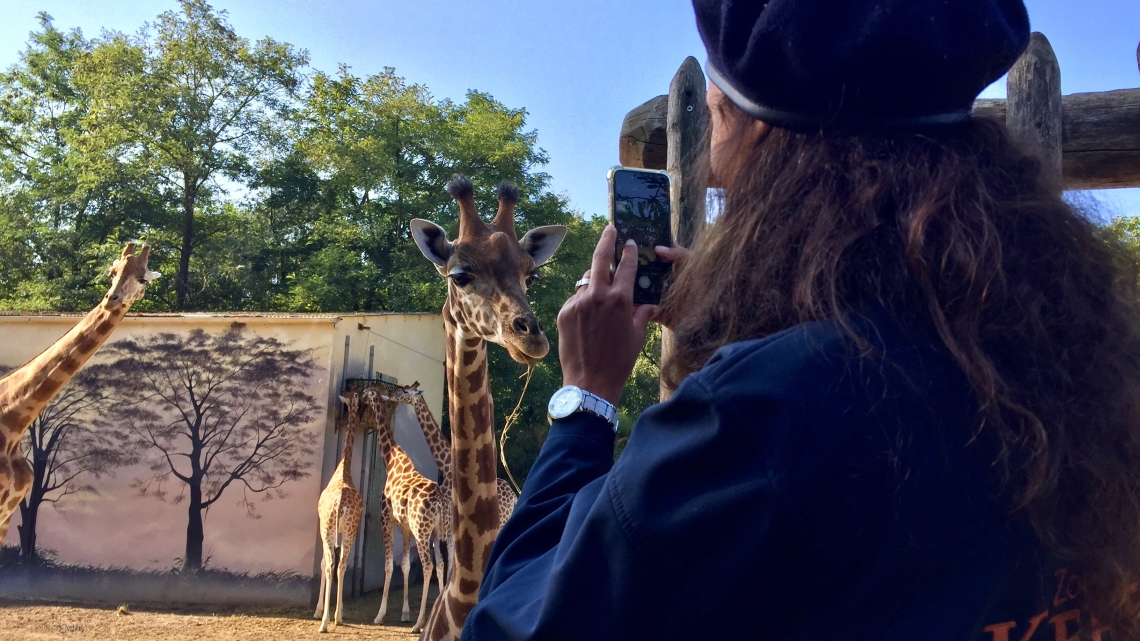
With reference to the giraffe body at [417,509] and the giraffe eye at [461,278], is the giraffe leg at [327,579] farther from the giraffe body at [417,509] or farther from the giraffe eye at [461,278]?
the giraffe eye at [461,278]

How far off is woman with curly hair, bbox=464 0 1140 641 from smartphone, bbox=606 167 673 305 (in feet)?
1.41

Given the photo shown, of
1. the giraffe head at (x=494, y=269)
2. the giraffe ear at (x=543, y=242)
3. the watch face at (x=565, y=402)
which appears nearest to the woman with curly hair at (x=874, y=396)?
the watch face at (x=565, y=402)

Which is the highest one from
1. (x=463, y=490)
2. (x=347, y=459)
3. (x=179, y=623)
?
(x=463, y=490)

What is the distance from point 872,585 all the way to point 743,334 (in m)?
0.29

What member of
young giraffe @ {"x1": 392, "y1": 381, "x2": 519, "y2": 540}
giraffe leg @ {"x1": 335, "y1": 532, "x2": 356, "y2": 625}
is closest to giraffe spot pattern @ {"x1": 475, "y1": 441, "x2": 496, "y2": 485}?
young giraffe @ {"x1": 392, "y1": 381, "x2": 519, "y2": 540}

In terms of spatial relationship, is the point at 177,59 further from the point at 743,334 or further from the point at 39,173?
the point at 743,334

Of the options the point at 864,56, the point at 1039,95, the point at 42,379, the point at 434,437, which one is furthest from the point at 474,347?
the point at 434,437

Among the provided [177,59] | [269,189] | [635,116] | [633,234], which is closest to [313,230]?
[269,189]

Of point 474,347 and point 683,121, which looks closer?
point 683,121

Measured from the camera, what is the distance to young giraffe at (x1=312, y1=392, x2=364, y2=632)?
9367 millimetres

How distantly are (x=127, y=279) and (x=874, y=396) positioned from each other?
6090mm

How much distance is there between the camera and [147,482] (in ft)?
34.7

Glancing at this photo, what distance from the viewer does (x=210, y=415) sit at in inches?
424

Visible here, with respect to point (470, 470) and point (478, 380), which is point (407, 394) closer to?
point (478, 380)
